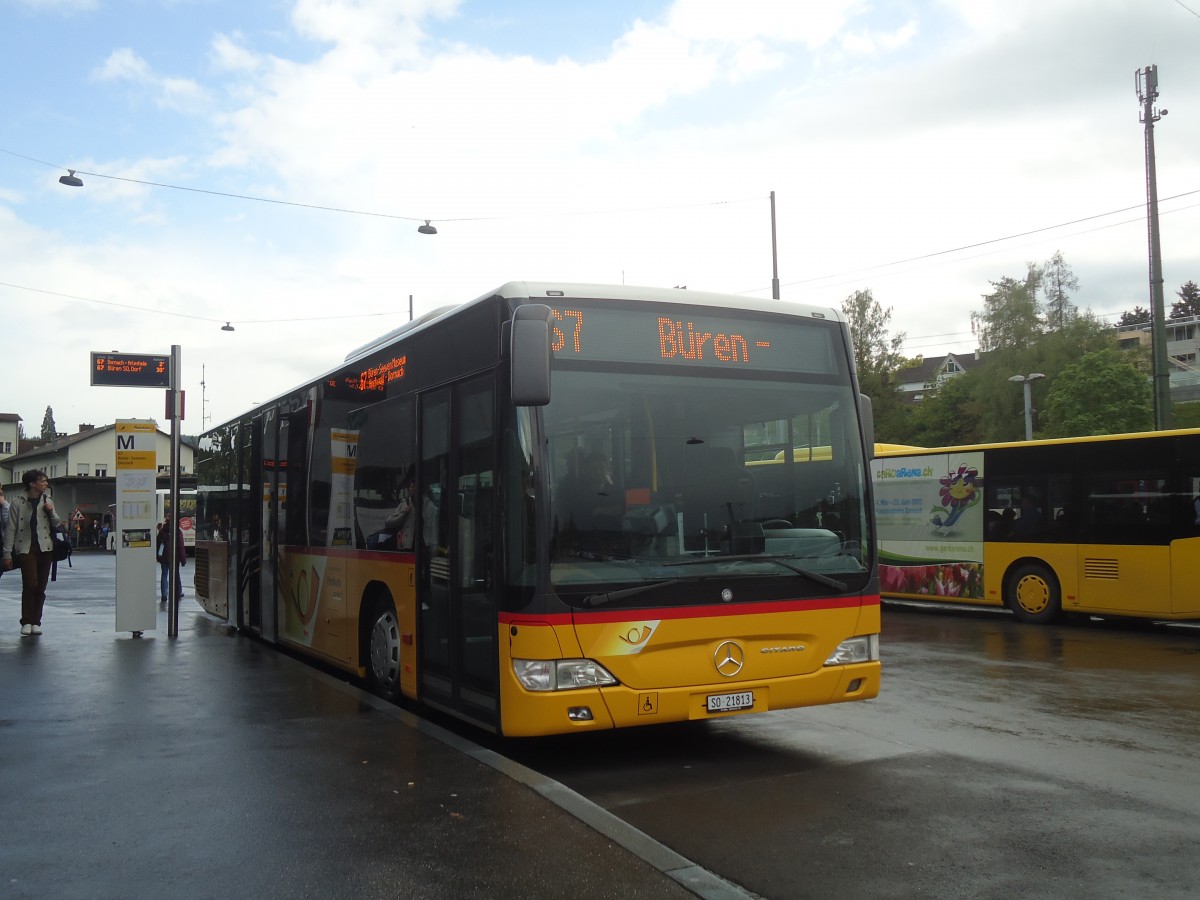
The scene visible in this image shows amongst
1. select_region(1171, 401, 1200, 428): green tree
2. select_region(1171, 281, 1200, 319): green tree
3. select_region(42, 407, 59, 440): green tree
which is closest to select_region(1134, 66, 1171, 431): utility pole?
select_region(1171, 401, 1200, 428): green tree

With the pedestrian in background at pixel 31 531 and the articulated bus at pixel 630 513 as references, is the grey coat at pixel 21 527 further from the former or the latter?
the articulated bus at pixel 630 513

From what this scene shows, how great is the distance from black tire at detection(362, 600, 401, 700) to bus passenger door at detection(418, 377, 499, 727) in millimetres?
683

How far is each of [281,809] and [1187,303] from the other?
464ft

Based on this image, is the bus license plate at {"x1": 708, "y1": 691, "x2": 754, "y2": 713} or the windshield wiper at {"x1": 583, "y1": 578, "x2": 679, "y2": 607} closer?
the windshield wiper at {"x1": 583, "y1": 578, "x2": 679, "y2": 607}

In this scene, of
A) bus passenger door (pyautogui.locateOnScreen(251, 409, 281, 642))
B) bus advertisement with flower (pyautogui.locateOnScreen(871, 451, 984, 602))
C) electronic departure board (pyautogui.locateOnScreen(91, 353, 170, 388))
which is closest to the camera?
bus passenger door (pyautogui.locateOnScreen(251, 409, 281, 642))

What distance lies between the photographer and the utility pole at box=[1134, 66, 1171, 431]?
953 inches

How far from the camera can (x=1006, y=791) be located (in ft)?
21.1

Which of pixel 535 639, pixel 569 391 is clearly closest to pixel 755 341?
pixel 569 391

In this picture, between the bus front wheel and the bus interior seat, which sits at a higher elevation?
the bus interior seat

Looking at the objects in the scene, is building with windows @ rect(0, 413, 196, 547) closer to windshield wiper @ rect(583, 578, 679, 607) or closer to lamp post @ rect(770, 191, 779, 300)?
lamp post @ rect(770, 191, 779, 300)

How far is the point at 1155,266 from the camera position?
83.4ft

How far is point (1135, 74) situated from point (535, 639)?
27.0 metres

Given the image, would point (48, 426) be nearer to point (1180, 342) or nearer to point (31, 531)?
point (1180, 342)

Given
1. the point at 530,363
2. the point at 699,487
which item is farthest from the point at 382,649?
the point at 530,363
